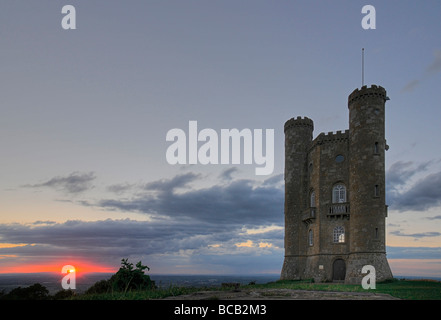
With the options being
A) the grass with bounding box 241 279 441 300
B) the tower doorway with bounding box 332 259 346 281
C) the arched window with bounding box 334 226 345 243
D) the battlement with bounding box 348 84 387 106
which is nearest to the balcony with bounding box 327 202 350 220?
the arched window with bounding box 334 226 345 243

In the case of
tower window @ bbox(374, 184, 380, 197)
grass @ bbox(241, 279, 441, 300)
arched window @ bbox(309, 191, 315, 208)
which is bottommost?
grass @ bbox(241, 279, 441, 300)

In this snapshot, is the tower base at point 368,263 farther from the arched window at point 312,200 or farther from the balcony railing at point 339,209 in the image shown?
the arched window at point 312,200

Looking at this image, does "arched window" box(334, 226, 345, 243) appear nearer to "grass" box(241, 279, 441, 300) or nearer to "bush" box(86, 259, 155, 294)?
"grass" box(241, 279, 441, 300)

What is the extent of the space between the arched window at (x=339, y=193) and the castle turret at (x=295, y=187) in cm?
540

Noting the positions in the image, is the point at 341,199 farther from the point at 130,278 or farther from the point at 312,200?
the point at 130,278

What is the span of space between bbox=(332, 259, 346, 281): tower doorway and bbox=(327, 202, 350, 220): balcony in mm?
4829

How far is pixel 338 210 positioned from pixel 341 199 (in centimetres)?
139

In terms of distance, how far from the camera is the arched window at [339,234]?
42.2 m

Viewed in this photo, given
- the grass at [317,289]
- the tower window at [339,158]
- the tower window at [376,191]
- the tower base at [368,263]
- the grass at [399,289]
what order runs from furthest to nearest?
1. the tower window at [339,158]
2. the tower window at [376,191]
3. the tower base at [368,263]
4. the grass at [399,289]
5. the grass at [317,289]

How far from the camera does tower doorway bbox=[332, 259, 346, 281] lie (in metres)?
41.6

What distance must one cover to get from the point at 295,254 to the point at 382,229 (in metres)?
12.4

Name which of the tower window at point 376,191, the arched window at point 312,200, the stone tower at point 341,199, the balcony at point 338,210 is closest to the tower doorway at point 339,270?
the stone tower at point 341,199
